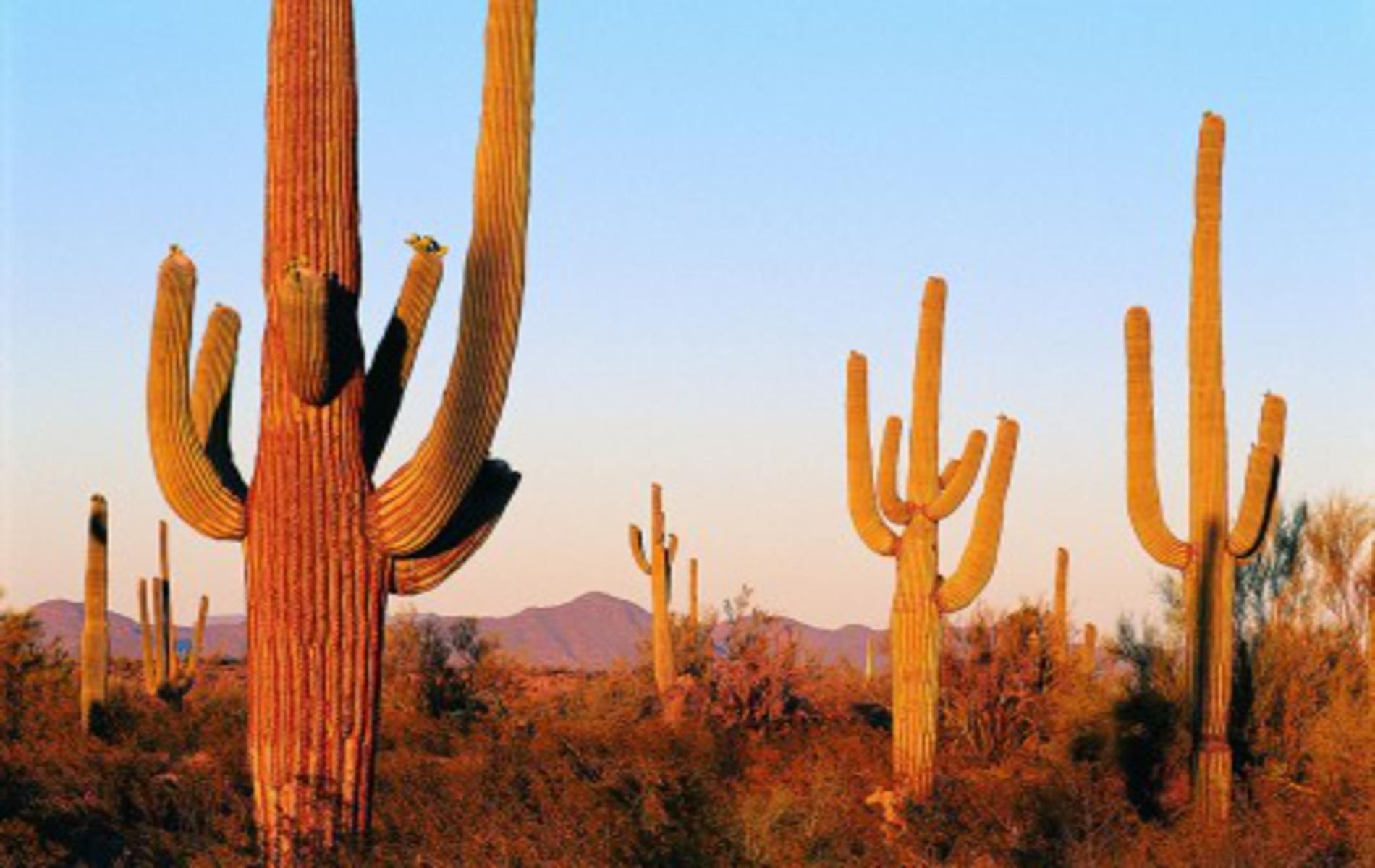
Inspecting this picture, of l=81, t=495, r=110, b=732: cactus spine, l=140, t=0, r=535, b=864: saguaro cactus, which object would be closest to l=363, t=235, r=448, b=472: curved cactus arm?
l=140, t=0, r=535, b=864: saguaro cactus

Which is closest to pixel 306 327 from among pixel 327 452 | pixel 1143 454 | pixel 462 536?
pixel 327 452

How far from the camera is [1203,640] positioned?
59.0 ft

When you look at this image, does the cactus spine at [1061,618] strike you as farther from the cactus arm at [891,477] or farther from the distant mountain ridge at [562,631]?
the distant mountain ridge at [562,631]

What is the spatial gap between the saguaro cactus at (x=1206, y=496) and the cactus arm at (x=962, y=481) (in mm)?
1850

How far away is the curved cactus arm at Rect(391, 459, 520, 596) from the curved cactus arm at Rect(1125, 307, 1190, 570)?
8453mm

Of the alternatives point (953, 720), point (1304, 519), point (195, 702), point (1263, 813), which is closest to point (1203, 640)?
point (1263, 813)

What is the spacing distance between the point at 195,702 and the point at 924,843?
19905mm

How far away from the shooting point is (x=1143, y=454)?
1842cm

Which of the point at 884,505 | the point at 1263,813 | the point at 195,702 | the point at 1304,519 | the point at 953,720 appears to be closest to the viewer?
the point at 1263,813

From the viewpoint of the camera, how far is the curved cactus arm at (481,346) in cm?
1094

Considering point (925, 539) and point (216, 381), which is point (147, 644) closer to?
point (925, 539)

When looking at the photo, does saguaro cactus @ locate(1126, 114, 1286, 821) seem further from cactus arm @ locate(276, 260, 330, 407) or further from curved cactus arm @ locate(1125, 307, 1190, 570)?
cactus arm @ locate(276, 260, 330, 407)

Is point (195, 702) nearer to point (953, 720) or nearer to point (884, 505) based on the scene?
point (953, 720)

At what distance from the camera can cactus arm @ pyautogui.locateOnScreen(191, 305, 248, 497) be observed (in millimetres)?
11945
